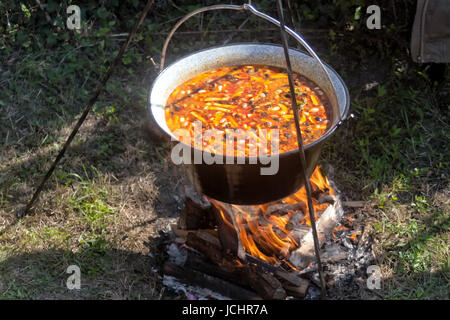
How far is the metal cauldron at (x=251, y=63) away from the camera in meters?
2.46

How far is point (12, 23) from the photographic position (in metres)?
5.11

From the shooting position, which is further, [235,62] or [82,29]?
[82,29]

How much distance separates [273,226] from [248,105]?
2.84 ft

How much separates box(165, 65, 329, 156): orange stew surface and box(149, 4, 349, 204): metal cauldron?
0.17 ft

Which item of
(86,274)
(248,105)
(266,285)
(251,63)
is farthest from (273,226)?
(86,274)

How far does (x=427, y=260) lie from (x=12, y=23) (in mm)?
4579

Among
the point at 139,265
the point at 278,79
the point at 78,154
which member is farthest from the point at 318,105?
the point at 78,154

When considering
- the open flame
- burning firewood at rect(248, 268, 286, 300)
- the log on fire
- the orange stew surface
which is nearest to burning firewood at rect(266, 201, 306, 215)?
the open flame

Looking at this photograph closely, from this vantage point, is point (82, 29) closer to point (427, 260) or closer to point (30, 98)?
point (30, 98)

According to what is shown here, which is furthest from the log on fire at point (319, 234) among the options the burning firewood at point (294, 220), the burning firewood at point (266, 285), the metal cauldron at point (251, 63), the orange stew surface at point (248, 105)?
the orange stew surface at point (248, 105)

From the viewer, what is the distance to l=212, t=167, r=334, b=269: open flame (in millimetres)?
3141

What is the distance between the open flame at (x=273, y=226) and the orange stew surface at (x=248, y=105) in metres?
0.62

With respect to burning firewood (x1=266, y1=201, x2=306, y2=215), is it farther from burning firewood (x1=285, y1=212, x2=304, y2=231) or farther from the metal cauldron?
the metal cauldron

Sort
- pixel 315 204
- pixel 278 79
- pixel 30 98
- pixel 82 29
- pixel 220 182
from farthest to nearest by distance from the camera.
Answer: pixel 82 29
pixel 30 98
pixel 315 204
pixel 278 79
pixel 220 182
